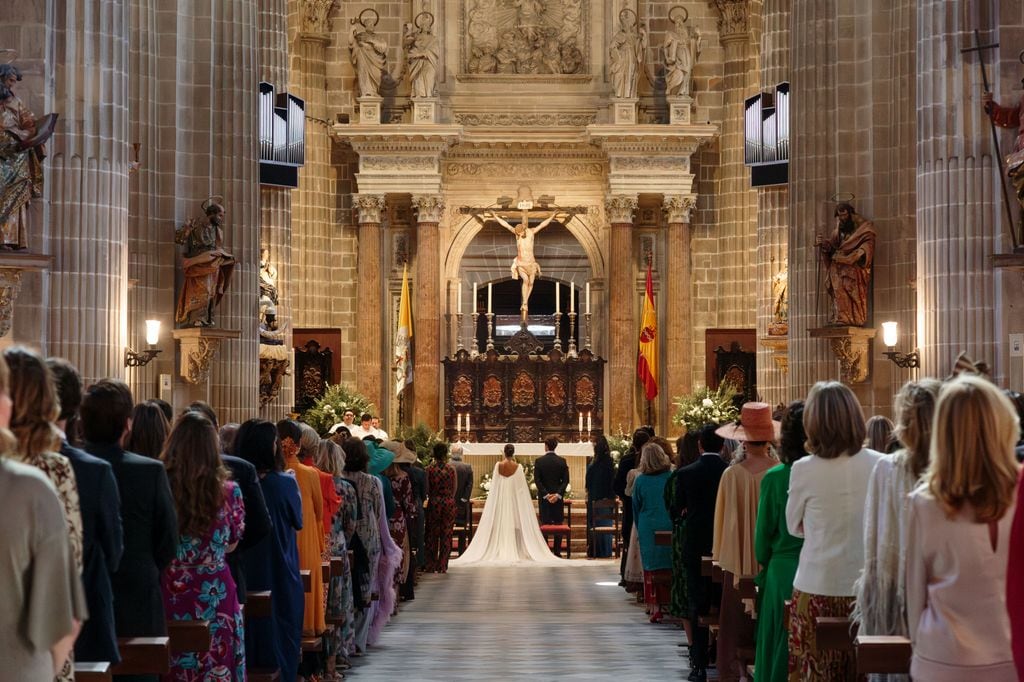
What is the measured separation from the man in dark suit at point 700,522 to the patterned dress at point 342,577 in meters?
2.39

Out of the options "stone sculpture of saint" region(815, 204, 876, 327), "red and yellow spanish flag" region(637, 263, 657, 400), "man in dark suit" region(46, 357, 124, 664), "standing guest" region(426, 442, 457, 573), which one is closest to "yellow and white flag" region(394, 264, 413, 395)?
"red and yellow spanish flag" region(637, 263, 657, 400)

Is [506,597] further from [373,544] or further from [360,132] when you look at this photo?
[360,132]

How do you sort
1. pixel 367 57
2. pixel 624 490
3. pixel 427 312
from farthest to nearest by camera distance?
pixel 367 57 → pixel 427 312 → pixel 624 490

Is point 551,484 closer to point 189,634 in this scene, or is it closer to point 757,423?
point 757,423

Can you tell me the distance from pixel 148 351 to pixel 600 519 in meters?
9.32

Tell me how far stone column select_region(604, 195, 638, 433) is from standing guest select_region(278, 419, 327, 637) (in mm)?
21956

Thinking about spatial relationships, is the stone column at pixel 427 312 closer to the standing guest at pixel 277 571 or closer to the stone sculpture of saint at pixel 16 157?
the stone sculpture of saint at pixel 16 157

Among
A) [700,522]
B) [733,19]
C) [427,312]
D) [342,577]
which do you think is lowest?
[342,577]

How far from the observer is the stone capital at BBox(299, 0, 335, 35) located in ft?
112

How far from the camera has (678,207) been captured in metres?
33.3

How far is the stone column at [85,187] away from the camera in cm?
1543

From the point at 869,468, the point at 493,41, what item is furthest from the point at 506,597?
the point at 493,41

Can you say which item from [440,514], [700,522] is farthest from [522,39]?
[700,522]

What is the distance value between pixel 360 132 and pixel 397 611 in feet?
54.8
